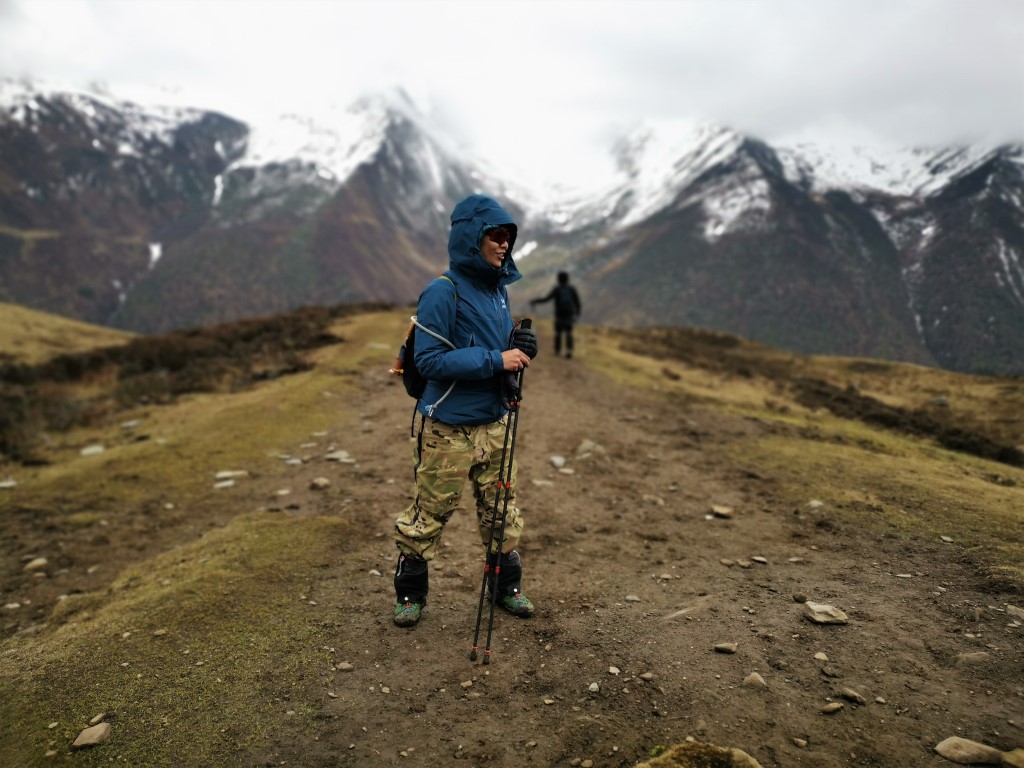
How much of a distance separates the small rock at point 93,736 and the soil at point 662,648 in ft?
3.67

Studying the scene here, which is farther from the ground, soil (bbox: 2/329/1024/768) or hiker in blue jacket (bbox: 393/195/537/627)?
hiker in blue jacket (bbox: 393/195/537/627)

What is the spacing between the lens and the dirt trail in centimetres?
406

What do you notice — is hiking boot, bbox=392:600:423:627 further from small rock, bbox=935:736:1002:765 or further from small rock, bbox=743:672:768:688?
small rock, bbox=935:736:1002:765

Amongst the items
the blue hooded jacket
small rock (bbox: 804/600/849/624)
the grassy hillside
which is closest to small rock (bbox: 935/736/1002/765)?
small rock (bbox: 804/600/849/624)

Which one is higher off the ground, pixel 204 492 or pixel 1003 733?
pixel 1003 733

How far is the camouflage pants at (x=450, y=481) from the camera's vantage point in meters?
5.49

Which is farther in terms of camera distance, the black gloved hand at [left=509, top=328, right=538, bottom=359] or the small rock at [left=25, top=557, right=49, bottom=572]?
the small rock at [left=25, top=557, right=49, bottom=572]

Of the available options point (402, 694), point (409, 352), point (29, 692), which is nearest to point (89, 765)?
point (29, 692)

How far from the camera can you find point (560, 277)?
2292 centimetres

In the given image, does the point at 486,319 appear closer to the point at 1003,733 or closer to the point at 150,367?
the point at 1003,733

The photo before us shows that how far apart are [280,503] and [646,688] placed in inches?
266

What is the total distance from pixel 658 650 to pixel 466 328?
3314 mm

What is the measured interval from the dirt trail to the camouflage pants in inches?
34.9

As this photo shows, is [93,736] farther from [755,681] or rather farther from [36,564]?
[36,564]
